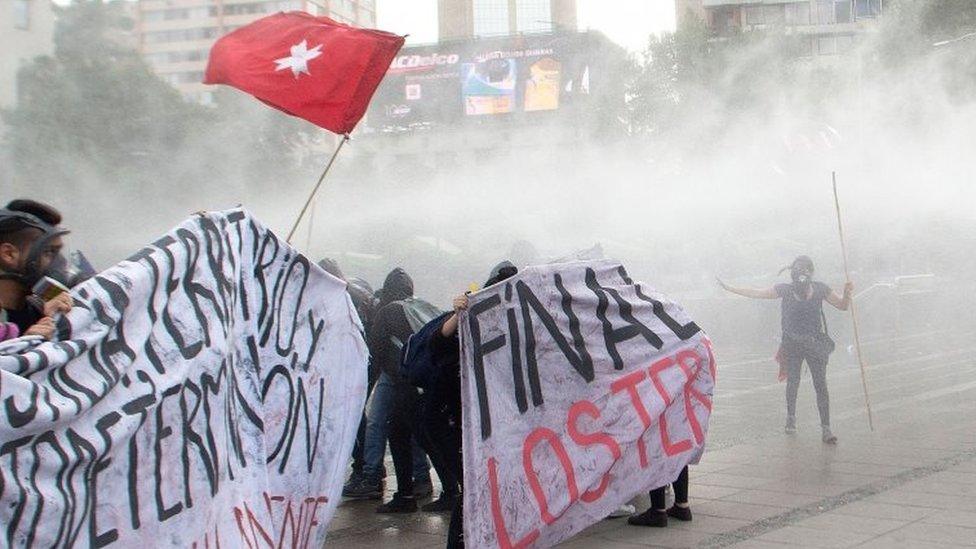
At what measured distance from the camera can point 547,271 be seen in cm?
654

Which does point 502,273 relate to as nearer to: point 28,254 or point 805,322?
point 28,254

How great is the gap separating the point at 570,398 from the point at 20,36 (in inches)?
420

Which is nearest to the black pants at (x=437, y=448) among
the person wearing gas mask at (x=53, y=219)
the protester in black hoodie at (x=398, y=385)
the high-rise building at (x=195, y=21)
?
the protester in black hoodie at (x=398, y=385)

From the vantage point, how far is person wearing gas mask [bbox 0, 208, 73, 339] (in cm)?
469

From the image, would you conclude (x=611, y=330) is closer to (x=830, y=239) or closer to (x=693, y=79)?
(x=830, y=239)

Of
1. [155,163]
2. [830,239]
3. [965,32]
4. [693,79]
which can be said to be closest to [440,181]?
[693,79]

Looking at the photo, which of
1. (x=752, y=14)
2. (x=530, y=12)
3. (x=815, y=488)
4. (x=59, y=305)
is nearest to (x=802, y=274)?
(x=815, y=488)

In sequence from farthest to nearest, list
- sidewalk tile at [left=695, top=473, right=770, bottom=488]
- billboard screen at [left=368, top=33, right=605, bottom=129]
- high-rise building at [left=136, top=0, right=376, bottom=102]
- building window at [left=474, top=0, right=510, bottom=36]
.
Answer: building window at [left=474, top=0, right=510, bottom=36] < billboard screen at [left=368, top=33, right=605, bottom=129] < high-rise building at [left=136, top=0, right=376, bottom=102] < sidewalk tile at [left=695, top=473, right=770, bottom=488]

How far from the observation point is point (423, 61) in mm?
67250

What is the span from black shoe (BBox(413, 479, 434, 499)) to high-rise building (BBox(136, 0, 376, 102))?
6197 mm

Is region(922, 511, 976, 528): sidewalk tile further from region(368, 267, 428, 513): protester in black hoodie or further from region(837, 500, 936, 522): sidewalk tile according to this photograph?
region(368, 267, 428, 513): protester in black hoodie

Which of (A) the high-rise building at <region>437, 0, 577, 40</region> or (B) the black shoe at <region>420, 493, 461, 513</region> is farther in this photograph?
(A) the high-rise building at <region>437, 0, 577, 40</region>

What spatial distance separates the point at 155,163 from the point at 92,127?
5.47 feet

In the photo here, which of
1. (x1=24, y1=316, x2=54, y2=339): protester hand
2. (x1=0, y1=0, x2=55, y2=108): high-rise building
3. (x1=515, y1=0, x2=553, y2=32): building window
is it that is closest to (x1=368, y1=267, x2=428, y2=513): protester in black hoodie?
(x1=24, y1=316, x2=54, y2=339): protester hand
